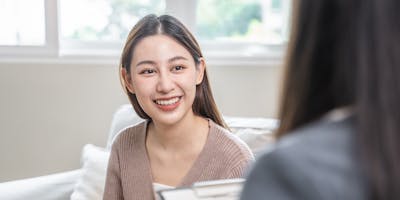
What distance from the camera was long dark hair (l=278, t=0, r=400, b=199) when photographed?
46cm

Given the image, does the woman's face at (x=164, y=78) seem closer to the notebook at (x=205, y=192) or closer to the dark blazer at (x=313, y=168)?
the notebook at (x=205, y=192)

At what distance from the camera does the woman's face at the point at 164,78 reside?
4.43 feet

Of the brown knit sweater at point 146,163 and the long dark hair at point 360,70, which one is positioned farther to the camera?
the brown knit sweater at point 146,163

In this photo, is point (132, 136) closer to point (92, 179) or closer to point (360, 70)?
point (92, 179)

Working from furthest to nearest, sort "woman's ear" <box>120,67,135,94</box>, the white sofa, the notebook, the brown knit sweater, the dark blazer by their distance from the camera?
the white sofa, "woman's ear" <box>120,67,135,94</box>, the brown knit sweater, the notebook, the dark blazer

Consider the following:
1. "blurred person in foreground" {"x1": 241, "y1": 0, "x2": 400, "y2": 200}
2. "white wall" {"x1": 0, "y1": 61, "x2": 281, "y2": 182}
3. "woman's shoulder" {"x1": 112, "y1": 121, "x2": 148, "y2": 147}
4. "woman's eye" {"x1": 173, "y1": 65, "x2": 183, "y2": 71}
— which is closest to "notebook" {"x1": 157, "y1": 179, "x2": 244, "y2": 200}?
"blurred person in foreground" {"x1": 241, "y1": 0, "x2": 400, "y2": 200}

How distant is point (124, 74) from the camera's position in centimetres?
146

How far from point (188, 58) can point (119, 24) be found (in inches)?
45.3

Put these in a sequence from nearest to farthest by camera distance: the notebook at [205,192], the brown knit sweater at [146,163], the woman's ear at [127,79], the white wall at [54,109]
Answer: the notebook at [205,192], the brown knit sweater at [146,163], the woman's ear at [127,79], the white wall at [54,109]

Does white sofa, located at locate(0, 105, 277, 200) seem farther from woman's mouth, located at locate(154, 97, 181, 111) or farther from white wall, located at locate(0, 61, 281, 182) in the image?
white wall, located at locate(0, 61, 281, 182)

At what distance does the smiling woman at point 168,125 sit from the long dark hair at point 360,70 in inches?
31.3

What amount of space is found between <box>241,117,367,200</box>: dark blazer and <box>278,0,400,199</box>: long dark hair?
0.5 inches

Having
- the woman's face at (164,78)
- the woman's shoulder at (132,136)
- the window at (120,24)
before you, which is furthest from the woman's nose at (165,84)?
the window at (120,24)

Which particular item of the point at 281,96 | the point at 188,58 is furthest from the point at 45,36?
the point at 281,96
